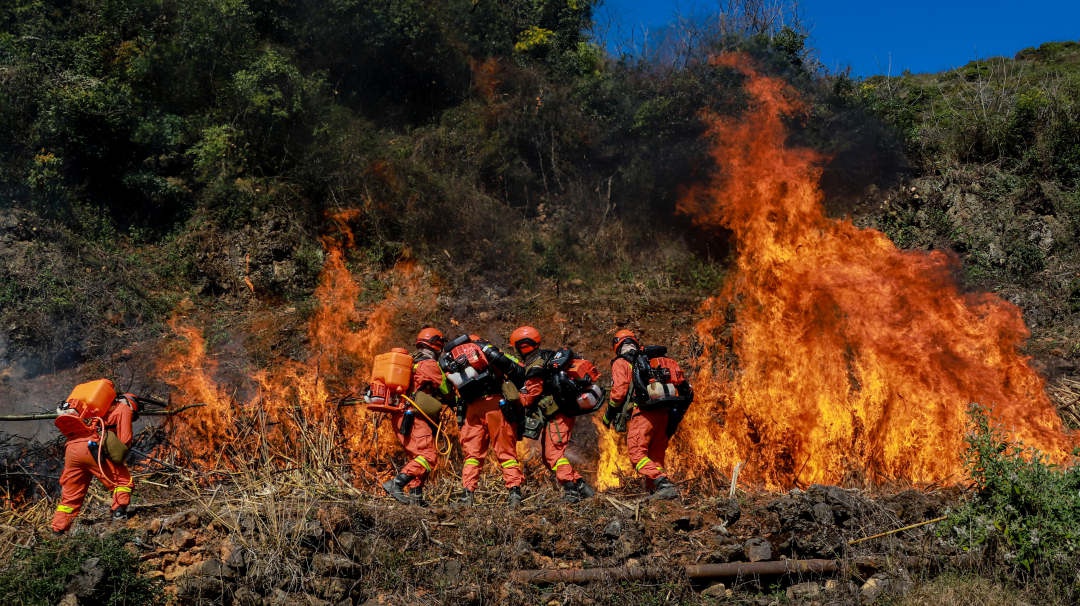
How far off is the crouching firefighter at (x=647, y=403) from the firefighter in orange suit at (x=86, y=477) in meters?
4.98

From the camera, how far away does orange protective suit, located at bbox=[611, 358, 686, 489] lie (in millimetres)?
8547

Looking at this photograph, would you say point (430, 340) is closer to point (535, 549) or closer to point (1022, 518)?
point (535, 549)

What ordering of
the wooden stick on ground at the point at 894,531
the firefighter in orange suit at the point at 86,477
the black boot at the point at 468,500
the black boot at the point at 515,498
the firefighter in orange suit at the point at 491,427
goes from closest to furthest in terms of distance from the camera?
the wooden stick on ground at the point at 894,531 < the firefighter in orange suit at the point at 86,477 < the black boot at the point at 515,498 < the black boot at the point at 468,500 < the firefighter in orange suit at the point at 491,427

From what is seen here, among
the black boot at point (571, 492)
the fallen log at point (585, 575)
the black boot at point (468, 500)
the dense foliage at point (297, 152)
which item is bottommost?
the fallen log at point (585, 575)

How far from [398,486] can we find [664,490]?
9.09 feet

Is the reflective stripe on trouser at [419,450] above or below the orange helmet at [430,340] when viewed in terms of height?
below

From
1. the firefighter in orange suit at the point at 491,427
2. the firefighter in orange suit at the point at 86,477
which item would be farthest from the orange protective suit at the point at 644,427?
the firefighter in orange suit at the point at 86,477

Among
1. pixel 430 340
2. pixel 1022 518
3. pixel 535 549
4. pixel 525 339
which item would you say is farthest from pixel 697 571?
pixel 430 340

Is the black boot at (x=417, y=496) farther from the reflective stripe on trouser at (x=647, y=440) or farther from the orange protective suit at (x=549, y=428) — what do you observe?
the reflective stripe on trouser at (x=647, y=440)

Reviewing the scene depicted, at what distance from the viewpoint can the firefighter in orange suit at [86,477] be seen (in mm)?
7812

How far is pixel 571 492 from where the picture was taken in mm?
8320

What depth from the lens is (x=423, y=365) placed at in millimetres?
8820

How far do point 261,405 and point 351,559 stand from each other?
11.8 ft

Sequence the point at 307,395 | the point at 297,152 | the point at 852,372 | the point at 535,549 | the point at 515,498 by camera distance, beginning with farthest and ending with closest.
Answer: the point at 297,152, the point at 852,372, the point at 307,395, the point at 515,498, the point at 535,549
